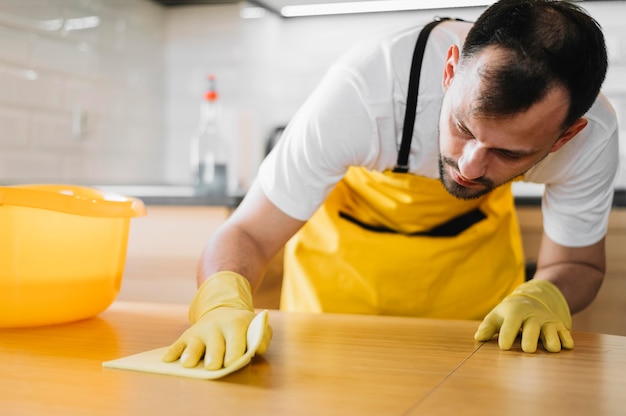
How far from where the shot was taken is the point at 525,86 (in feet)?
3.51

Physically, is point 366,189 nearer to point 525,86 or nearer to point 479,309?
point 479,309

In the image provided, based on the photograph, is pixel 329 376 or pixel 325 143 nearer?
pixel 329 376

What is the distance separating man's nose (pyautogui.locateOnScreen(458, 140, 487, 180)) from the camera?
1146 mm

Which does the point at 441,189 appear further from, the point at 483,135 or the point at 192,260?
the point at 192,260

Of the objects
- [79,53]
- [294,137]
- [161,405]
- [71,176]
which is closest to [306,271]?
[294,137]

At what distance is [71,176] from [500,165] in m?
1.67

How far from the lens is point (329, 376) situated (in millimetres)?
848

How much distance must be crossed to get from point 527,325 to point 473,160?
252 mm

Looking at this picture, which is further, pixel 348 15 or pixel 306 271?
pixel 348 15

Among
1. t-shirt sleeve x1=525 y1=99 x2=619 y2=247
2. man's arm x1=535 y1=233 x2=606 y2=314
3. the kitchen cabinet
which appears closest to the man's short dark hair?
t-shirt sleeve x1=525 y1=99 x2=619 y2=247

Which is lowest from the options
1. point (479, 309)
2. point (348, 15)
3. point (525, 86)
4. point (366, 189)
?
point (479, 309)

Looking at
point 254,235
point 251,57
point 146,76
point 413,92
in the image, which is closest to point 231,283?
point 254,235

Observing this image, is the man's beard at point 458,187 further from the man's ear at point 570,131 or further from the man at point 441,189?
the man's ear at point 570,131

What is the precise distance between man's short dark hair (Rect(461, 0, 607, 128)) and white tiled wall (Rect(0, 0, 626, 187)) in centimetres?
142
